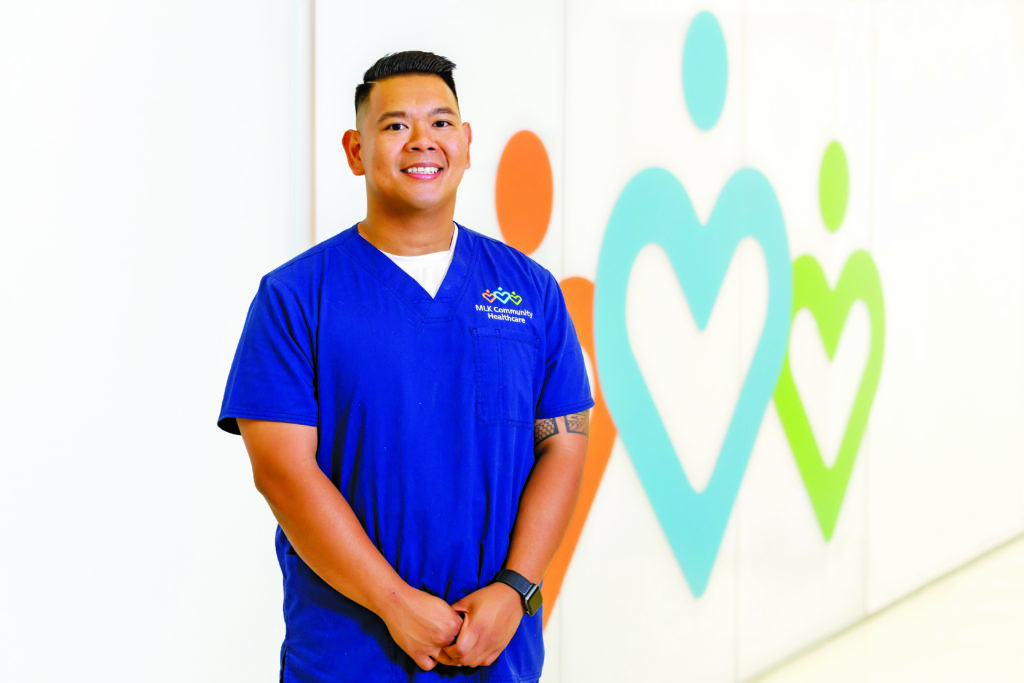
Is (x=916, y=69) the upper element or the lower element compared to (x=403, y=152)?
upper

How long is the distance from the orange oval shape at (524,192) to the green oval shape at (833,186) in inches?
56.4

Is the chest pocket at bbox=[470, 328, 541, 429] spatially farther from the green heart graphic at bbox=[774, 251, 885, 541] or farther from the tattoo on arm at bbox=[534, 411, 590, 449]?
the green heart graphic at bbox=[774, 251, 885, 541]

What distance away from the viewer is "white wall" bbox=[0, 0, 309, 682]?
1.60 metres

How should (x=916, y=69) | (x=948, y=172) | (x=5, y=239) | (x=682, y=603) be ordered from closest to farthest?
(x=5, y=239) < (x=682, y=603) < (x=916, y=69) < (x=948, y=172)

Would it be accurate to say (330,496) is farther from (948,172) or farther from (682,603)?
(948,172)

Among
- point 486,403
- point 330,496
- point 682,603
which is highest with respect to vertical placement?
point 486,403

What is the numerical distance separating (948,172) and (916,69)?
0.55 meters

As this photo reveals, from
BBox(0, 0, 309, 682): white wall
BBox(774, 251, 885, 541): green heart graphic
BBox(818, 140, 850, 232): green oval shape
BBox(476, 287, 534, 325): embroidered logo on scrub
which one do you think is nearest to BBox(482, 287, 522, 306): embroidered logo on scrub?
BBox(476, 287, 534, 325): embroidered logo on scrub

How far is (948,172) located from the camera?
4.23m

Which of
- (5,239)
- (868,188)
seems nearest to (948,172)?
(868,188)

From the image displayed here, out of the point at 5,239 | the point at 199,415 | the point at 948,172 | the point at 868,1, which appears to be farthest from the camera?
the point at 948,172

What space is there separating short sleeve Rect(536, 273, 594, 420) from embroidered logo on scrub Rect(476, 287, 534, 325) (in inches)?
2.4

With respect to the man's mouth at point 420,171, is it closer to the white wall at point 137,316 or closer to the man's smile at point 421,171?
the man's smile at point 421,171

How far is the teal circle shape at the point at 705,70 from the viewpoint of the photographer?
277 centimetres
